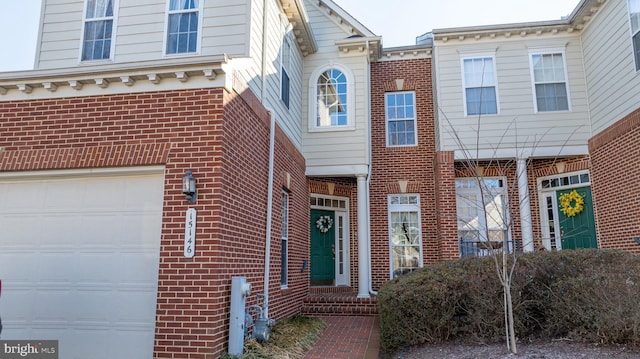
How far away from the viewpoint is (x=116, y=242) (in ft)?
18.2

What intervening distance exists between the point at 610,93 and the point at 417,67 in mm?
4384

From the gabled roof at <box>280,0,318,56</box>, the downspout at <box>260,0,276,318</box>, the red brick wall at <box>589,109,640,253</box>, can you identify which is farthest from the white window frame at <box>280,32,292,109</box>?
the red brick wall at <box>589,109,640,253</box>

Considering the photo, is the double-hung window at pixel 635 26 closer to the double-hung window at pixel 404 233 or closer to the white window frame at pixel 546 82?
the white window frame at pixel 546 82

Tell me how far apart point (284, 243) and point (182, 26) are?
172 inches

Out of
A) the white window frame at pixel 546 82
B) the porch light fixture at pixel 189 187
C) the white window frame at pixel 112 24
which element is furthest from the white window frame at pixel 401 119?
the porch light fixture at pixel 189 187

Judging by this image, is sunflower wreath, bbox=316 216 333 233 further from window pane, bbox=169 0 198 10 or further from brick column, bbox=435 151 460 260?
window pane, bbox=169 0 198 10

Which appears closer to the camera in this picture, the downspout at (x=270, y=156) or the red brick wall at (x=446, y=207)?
the downspout at (x=270, y=156)

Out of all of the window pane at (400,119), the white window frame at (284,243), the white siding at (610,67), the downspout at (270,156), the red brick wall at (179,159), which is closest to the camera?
the red brick wall at (179,159)

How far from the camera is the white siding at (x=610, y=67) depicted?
8539 mm

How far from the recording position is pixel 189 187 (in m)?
5.13

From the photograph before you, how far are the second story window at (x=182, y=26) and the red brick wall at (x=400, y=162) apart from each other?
5539 mm

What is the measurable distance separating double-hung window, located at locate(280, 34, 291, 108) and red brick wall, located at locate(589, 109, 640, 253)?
670cm

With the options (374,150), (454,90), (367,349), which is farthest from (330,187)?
(367,349)

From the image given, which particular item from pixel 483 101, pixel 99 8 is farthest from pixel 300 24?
pixel 483 101
